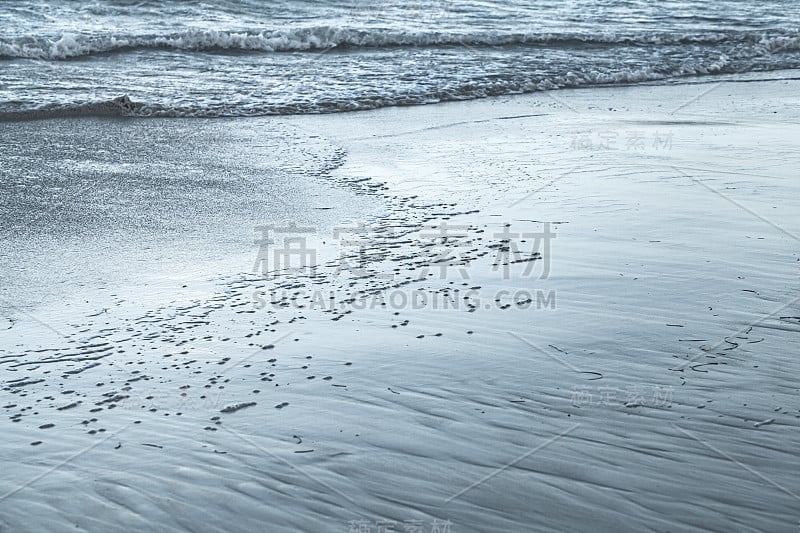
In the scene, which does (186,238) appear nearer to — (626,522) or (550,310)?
(550,310)

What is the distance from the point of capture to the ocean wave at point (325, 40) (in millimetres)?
→ 12258

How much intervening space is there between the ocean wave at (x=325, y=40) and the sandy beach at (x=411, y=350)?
6671 millimetres

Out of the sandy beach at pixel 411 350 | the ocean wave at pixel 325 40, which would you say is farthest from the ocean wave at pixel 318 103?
the ocean wave at pixel 325 40

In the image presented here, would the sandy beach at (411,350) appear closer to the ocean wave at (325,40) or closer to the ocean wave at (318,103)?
the ocean wave at (318,103)

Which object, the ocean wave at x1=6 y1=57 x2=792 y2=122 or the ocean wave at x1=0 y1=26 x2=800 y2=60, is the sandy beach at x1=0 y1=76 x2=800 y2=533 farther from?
the ocean wave at x1=0 y1=26 x2=800 y2=60

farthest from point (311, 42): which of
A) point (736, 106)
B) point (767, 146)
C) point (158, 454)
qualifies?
point (158, 454)

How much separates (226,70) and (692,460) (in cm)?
1015

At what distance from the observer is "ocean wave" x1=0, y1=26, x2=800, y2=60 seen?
40.2 ft

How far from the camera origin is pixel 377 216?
509cm

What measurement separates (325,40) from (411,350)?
1147 cm

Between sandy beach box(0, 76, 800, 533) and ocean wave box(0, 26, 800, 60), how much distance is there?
21.9 feet

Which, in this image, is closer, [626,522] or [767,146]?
[626,522]

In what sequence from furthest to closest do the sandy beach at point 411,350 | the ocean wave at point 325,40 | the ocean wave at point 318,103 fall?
the ocean wave at point 325,40, the ocean wave at point 318,103, the sandy beach at point 411,350

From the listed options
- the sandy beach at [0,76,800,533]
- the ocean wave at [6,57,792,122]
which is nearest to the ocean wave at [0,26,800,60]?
the ocean wave at [6,57,792,122]
